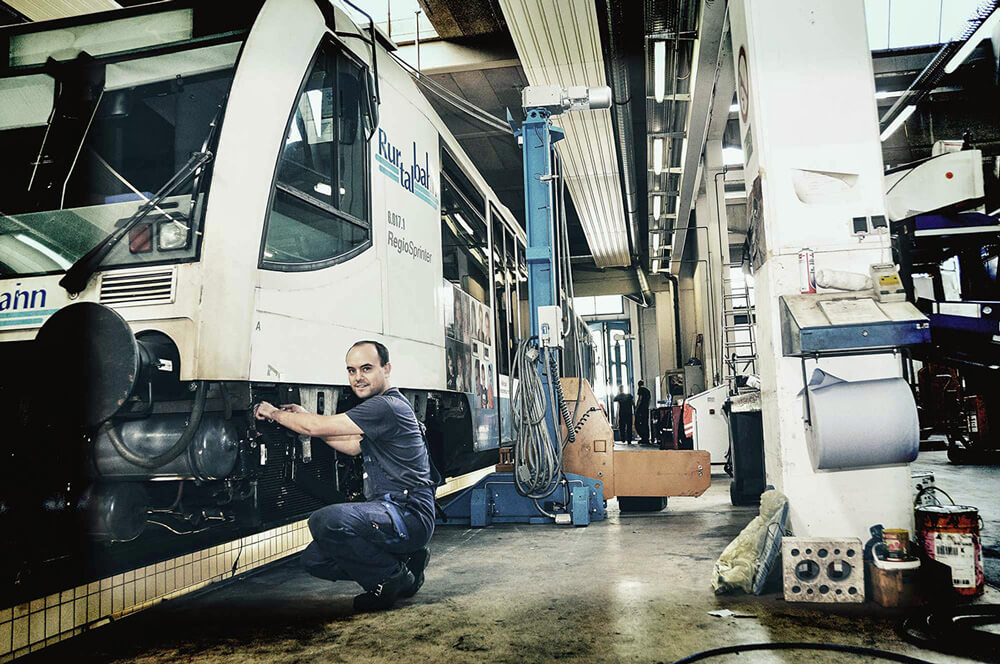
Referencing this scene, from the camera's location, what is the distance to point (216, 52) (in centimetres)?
274

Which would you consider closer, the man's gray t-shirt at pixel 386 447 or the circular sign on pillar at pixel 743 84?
the man's gray t-shirt at pixel 386 447

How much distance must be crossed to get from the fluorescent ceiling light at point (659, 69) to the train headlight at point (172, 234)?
192 inches

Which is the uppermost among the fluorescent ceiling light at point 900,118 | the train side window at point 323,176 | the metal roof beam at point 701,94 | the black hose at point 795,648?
the fluorescent ceiling light at point 900,118

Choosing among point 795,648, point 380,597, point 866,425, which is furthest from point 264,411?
point 866,425

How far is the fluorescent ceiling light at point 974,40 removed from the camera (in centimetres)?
636

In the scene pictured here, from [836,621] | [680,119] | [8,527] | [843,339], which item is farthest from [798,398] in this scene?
[680,119]

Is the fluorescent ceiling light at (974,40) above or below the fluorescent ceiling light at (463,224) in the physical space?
above

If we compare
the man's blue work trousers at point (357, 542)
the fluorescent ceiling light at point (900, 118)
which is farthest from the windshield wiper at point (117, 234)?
the fluorescent ceiling light at point (900, 118)

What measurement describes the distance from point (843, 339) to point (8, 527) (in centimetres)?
319

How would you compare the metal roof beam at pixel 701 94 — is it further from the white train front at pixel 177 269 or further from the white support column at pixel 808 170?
the white train front at pixel 177 269

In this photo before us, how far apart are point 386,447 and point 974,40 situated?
685 cm

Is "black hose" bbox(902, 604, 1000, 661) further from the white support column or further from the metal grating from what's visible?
the metal grating

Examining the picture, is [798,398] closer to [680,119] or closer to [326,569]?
[326,569]

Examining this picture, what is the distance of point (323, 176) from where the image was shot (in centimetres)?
312
